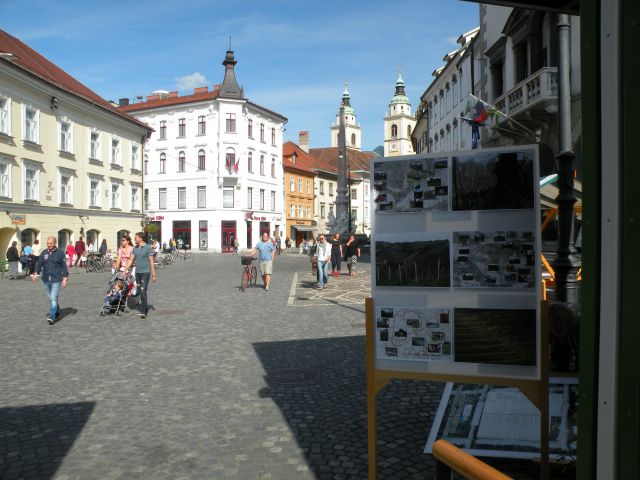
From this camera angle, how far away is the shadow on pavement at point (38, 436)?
412 centimetres

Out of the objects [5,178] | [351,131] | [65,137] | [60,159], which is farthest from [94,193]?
[351,131]

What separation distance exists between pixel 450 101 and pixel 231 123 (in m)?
26.3

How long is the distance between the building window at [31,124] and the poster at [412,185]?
30845 millimetres

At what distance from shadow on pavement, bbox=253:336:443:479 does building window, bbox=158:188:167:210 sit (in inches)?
2072

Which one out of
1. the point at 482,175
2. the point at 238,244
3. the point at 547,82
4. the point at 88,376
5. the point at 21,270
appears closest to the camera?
the point at 482,175

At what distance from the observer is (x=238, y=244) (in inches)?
2098

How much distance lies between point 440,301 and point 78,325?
903cm

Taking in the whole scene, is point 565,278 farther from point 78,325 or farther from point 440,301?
point 78,325

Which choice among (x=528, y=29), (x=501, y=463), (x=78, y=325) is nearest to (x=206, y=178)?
(x=528, y=29)

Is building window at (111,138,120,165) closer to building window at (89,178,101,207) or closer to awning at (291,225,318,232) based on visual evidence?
building window at (89,178,101,207)

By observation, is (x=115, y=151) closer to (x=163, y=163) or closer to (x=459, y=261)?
(x=163, y=163)

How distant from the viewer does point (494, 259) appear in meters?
3.32

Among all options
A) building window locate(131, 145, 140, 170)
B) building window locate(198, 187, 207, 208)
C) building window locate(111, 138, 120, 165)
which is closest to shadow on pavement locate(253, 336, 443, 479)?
building window locate(111, 138, 120, 165)

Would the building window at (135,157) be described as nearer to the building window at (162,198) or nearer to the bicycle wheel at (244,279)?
the building window at (162,198)
